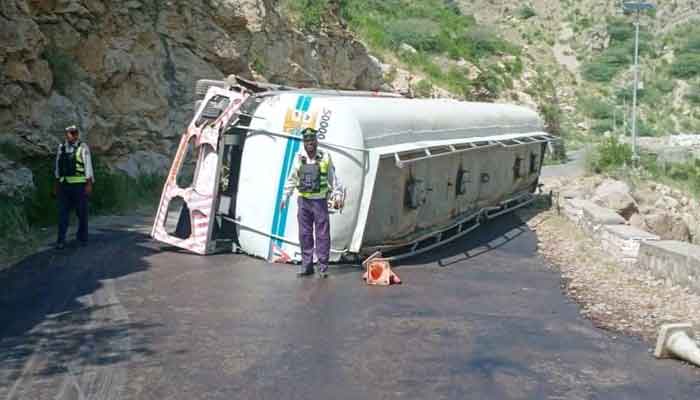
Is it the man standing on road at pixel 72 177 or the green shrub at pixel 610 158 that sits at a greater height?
the green shrub at pixel 610 158

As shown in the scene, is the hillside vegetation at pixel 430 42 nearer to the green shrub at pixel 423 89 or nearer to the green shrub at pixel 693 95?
the green shrub at pixel 423 89

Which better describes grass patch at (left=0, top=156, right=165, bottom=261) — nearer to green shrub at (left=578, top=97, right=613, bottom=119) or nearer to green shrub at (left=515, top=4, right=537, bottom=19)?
green shrub at (left=578, top=97, right=613, bottom=119)

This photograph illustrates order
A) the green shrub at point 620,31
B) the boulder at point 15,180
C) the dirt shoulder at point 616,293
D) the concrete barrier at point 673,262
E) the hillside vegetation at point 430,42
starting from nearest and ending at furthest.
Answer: the dirt shoulder at point 616,293 < the concrete barrier at point 673,262 < the boulder at point 15,180 < the hillside vegetation at point 430,42 < the green shrub at point 620,31

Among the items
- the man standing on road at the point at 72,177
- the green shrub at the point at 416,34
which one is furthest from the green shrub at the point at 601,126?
the man standing on road at the point at 72,177

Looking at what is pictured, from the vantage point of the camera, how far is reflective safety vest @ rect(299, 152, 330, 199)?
1002cm

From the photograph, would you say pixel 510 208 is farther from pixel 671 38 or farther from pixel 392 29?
pixel 671 38

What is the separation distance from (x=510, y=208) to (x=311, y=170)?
7.93 meters

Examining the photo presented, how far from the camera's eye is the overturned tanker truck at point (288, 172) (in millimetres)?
10586

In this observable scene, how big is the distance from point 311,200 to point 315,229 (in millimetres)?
365

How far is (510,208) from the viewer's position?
17.0 metres

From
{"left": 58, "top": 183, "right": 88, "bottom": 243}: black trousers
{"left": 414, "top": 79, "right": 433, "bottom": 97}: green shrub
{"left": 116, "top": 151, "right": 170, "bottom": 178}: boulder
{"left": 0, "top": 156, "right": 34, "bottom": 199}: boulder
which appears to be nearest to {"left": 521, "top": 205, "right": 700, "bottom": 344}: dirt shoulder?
{"left": 58, "top": 183, "right": 88, "bottom": 243}: black trousers

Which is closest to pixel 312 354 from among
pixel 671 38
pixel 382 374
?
pixel 382 374

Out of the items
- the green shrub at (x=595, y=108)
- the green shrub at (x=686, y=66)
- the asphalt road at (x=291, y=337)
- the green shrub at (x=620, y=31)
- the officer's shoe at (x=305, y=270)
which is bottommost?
the asphalt road at (x=291, y=337)

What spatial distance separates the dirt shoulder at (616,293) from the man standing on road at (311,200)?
3.01 metres
